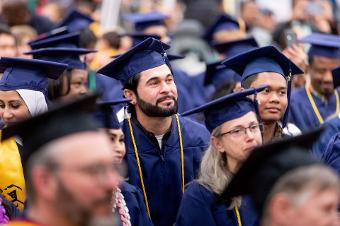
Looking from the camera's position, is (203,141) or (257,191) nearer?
(257,191)

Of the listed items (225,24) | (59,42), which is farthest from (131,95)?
(225,24)

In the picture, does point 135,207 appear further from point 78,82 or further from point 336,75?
point 336,75

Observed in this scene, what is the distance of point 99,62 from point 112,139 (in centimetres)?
490

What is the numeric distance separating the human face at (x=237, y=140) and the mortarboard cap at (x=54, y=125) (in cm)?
213

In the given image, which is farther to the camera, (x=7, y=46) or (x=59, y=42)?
(x=7, y=46)

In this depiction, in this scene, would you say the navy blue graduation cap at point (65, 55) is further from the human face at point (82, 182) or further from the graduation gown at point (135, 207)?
the human face at point (82, 182)

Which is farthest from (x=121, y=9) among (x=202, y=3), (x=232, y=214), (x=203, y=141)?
(x=232, y=214)

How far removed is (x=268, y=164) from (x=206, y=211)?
181cm

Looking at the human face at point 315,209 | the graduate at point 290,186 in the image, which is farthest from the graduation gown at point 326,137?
the human face at point 315,209

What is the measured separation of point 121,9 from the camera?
16.3 meters

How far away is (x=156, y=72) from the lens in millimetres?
6977

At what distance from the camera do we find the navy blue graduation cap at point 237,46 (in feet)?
34.3

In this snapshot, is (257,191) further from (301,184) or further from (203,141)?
(203,141)

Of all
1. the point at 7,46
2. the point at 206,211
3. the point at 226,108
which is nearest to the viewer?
the point at 206,211
